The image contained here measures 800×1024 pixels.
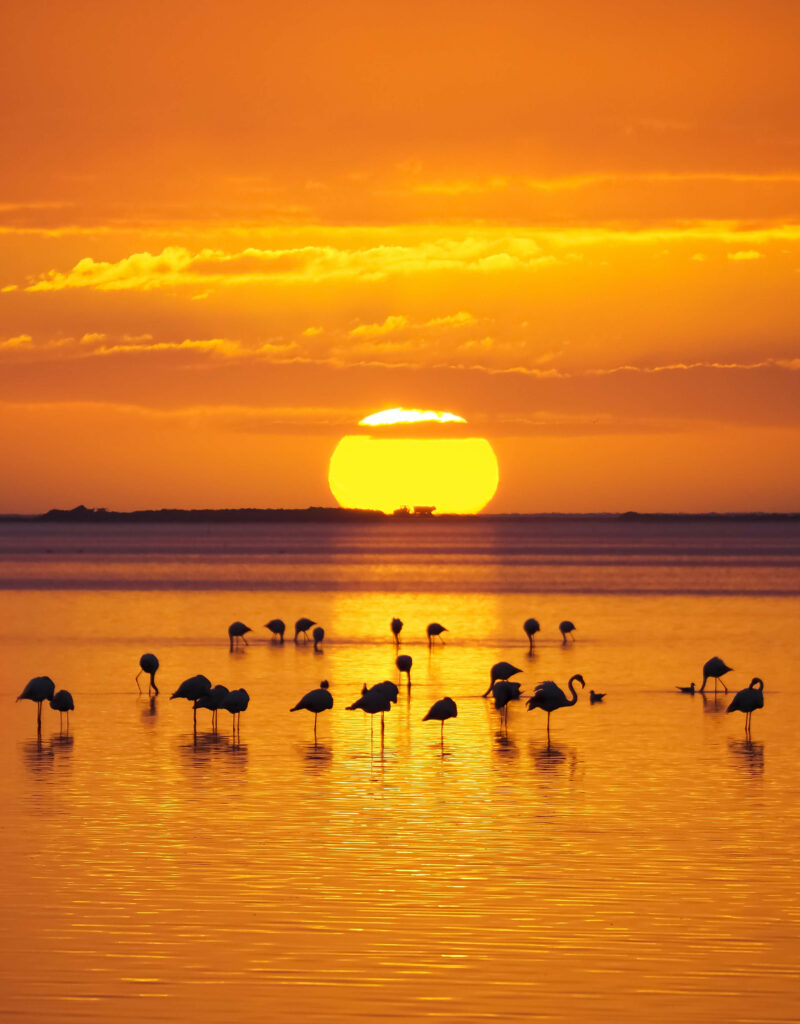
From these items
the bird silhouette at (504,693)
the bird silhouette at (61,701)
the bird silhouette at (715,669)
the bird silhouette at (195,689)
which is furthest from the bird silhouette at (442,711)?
the bird silhouette at (715,669)

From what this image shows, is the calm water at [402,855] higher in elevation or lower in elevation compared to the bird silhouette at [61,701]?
lower

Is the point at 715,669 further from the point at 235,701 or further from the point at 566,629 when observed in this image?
the point at 566,629

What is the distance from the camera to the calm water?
10.9 metres

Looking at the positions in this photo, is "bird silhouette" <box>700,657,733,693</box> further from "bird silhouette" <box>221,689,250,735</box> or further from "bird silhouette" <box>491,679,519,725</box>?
"bird silhouette" <box>221,689,250,735</box>

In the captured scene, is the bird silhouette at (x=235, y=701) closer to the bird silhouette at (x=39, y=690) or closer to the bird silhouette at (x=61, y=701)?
the bird silhouette at (x=61, y=701)

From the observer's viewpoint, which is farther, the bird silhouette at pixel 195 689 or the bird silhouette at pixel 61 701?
the bird silhouette at pixel 195 689

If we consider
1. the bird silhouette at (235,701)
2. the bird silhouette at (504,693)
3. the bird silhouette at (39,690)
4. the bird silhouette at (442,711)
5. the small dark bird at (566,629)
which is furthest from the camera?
the small dark bird at (566,629)

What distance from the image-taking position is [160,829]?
15875 mm

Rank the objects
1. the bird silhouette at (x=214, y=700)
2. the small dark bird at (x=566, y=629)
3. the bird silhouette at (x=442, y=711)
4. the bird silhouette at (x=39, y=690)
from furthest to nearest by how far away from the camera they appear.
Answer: the small dark bird at (x=566, y=629), the bird silhouette at (x=39, y=690), the bird silhouette at (x=214, y=700), the bird silhouette at (x=442, y=711)

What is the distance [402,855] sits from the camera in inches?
579

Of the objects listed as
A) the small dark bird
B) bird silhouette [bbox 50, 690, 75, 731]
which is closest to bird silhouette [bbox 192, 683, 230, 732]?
bird silhouette [bbox 50, 690, 75, 731]

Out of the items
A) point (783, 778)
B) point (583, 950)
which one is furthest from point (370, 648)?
point (583, 950)

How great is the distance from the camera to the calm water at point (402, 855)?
10.9m

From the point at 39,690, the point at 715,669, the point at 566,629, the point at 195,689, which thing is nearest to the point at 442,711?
the point at 195,689
